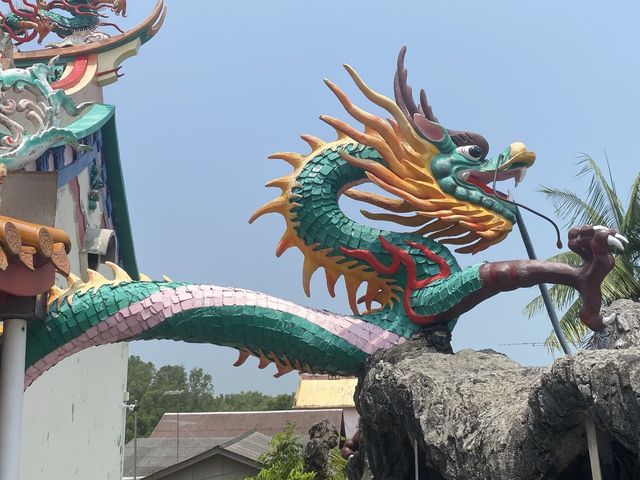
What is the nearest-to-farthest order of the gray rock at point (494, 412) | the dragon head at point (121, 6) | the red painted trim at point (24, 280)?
the gray rock at point (494, 412), the red painted trim at point (24, 280), the dragon head at point (121, 6)

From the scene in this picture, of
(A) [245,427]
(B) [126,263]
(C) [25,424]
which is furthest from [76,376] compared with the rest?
(A) [245,427]

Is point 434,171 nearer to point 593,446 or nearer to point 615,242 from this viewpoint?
point 615,242

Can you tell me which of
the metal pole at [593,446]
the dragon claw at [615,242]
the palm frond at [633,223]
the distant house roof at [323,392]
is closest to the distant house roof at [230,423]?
the distant house roof at [323,392]

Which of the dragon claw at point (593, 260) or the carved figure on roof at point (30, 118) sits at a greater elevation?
the carved figure on roof at point (30, 118)

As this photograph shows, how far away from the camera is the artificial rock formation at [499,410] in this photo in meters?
2.62

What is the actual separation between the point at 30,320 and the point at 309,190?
6.14 ft

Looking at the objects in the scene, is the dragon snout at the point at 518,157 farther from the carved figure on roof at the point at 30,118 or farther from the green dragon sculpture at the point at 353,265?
the carved figure on roof at the point at 30,118

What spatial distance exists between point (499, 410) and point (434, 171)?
5.82 feet

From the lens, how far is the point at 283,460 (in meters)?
9.49

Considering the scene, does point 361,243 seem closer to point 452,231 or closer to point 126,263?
point 452,231

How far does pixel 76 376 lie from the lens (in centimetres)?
773

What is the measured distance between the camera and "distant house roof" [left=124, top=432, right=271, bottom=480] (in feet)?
42.0

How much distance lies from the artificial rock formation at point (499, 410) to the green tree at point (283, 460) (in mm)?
4638

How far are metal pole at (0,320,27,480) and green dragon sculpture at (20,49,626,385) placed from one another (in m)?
0.22
